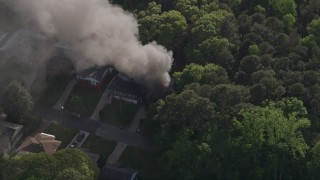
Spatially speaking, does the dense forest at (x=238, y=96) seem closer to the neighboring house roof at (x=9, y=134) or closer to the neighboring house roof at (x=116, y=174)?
the neighboring house roof at (x=116, y=174)

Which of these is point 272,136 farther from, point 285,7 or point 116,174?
point 285,7

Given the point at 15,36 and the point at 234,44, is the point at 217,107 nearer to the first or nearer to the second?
the point at 234,44

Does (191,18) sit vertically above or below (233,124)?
above

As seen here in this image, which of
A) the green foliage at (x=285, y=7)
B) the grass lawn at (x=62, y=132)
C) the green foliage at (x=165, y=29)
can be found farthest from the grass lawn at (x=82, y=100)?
the green foliage at (x=285, y=7)

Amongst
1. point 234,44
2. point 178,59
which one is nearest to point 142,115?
point 178,59

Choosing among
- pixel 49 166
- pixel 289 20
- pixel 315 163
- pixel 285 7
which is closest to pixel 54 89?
pixel 49 166

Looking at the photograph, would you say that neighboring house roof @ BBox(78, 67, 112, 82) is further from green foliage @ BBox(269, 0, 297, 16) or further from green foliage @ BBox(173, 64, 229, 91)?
green foliage @ BBox(269, 0, 297, 16)
